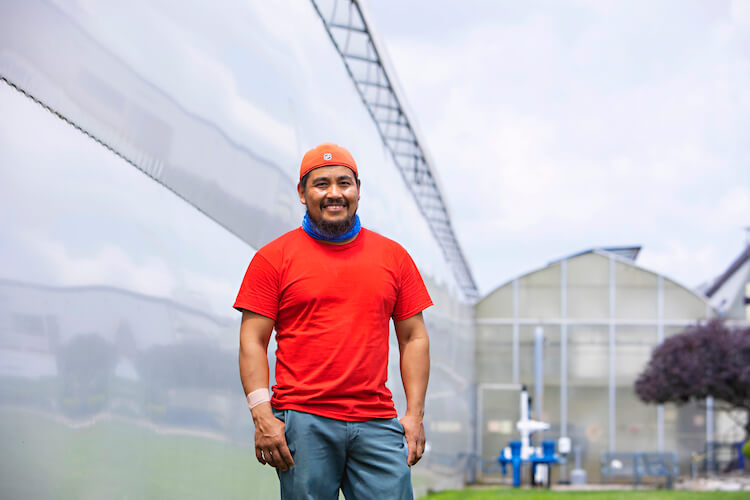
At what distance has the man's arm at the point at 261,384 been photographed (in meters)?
2.24

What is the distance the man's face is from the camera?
2.38 metres

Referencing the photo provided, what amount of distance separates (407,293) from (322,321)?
30 cm

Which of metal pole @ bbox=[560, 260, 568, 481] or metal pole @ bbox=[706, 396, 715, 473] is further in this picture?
metal pole @ bbox=[560, 260, 568, 481]

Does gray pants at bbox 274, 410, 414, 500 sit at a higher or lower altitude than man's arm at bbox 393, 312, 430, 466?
lower

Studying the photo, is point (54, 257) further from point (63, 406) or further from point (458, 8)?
point (458, 8)

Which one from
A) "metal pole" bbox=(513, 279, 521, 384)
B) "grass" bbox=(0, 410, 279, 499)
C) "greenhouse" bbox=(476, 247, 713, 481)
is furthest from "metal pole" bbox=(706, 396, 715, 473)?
"grass" bbox=(0, 410, 279, 499)

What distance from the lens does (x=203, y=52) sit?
296 cm

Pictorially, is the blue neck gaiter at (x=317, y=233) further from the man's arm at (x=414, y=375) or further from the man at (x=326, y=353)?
the man's arm at (x=414, y=375)

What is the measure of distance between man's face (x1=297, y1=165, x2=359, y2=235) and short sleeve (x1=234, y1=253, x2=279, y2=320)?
6.9 inches

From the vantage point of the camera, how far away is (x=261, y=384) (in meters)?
2.29

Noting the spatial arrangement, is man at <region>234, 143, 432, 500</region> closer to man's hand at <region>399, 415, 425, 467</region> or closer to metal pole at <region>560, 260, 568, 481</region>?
man's hand at <region>399, 415, 425, 467</region>

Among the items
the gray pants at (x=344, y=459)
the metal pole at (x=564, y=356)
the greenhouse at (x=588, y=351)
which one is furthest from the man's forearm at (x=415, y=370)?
the metal pole at (x=564, y=356)

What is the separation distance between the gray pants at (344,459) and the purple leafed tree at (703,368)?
57.5ft

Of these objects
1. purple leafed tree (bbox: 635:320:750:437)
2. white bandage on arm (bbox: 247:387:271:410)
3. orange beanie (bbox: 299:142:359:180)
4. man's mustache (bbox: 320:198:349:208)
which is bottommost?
white bandage on arm (bbox: 247:387:271:410)
